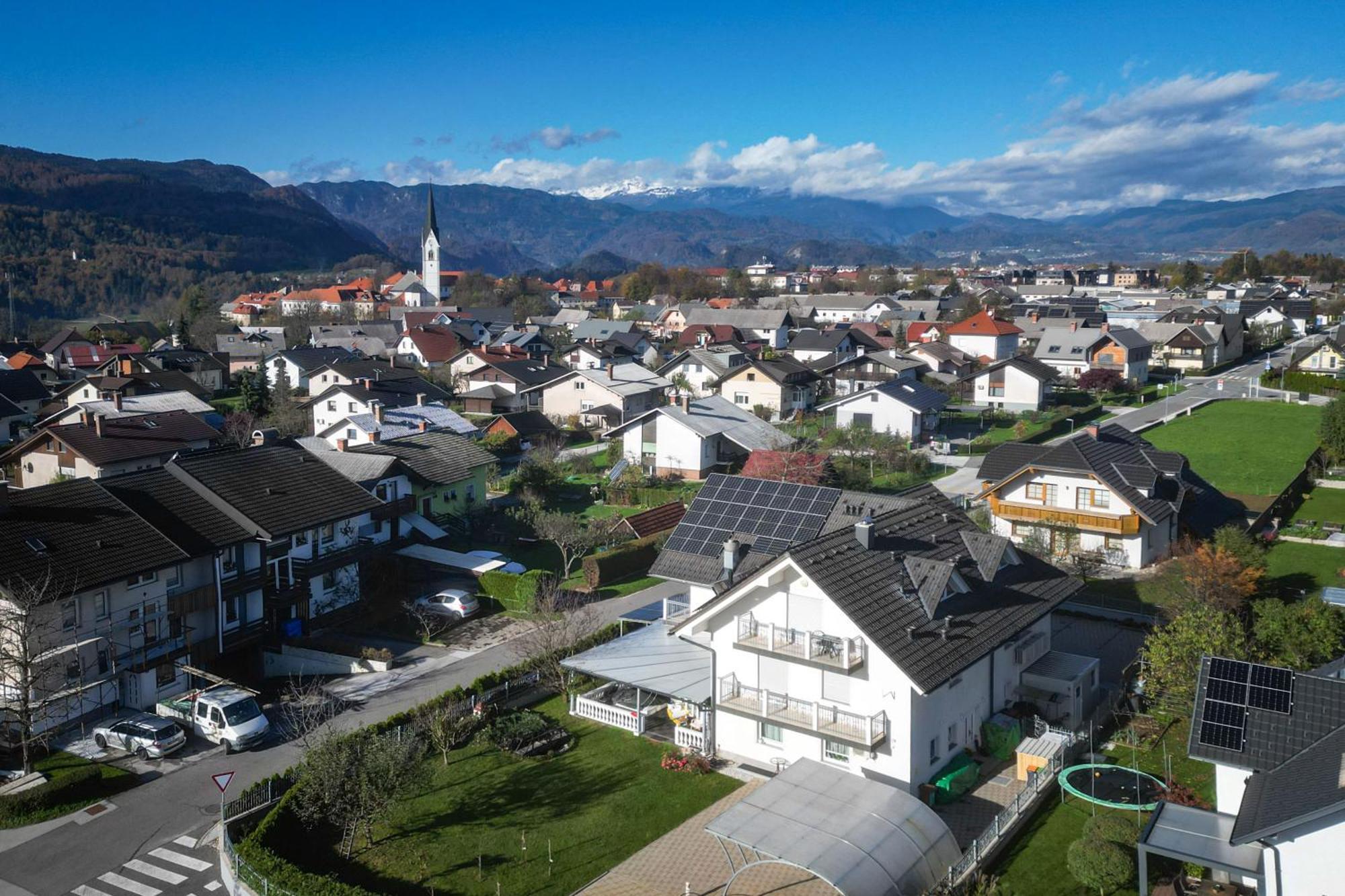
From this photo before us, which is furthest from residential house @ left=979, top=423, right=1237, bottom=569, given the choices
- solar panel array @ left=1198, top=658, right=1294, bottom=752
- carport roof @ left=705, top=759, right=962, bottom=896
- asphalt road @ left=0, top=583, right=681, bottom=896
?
asphalt road @ left=0, top=583, right=681, bottom=896

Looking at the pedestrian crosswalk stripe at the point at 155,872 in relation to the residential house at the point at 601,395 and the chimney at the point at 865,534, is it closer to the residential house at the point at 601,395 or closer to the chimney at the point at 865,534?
the chimney at the point at 865,534

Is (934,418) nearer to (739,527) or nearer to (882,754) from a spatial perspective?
(739,527)

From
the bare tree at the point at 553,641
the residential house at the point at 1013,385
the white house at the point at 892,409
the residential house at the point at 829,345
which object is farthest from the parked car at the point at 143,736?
the residential house at the point at 829,345

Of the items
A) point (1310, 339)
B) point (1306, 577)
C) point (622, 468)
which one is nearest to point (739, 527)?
point (1306, 577)

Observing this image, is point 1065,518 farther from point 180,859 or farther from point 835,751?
point 180,859

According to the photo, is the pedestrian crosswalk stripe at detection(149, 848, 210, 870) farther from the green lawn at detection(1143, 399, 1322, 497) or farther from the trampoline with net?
the green lawn at detection(1143, 399, 1322, 497)
